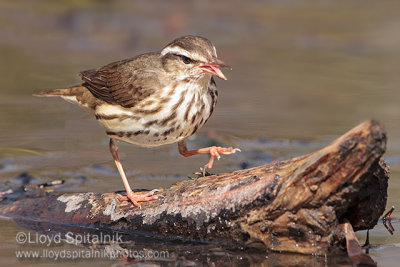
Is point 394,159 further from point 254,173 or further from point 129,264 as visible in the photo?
point 129,264

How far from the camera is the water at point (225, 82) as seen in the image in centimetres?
920

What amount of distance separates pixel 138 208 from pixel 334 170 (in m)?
2.07

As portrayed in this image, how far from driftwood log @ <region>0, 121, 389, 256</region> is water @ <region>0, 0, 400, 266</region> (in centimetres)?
20

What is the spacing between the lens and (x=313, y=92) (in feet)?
44.2

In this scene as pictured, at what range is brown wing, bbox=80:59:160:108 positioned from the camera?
299 inches

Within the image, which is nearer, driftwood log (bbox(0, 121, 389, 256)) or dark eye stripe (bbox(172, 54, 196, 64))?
driftwood log (bbox(0, 121, 389, 256))

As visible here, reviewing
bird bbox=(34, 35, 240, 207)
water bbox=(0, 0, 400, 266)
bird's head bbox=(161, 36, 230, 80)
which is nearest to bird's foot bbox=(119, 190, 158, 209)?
bird bbox=(34, 35, 240, 207)

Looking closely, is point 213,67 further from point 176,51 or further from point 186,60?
point 176,51

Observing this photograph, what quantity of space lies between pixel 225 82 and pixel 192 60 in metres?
→ 6.72

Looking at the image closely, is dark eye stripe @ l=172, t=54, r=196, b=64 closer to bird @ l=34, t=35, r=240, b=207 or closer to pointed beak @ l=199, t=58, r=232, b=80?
bird @ l=34, t=35, r=240, b=207

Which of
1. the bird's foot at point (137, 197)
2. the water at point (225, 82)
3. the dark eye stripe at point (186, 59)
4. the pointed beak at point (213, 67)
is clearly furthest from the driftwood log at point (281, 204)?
the dark eye stripe at point (186, 59)

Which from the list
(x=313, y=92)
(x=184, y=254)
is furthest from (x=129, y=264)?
(x=313, y=92)

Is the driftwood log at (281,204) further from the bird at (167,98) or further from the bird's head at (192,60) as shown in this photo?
the bird's head at (192,60)

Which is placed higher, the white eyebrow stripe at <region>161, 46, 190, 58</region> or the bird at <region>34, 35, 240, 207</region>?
the white eyebrow stripe at <region>161, 46, 190, 58</region>
